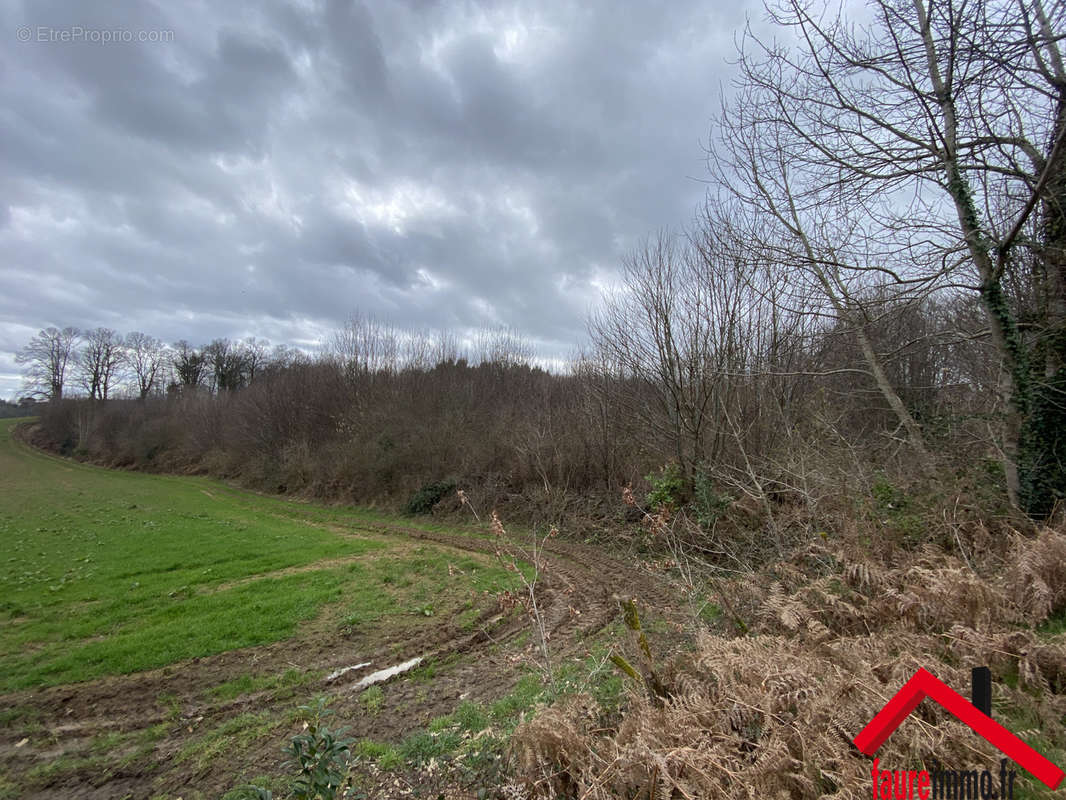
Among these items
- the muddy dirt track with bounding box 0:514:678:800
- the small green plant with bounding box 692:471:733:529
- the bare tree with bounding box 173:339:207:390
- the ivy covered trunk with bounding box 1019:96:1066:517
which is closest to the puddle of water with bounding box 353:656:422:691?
the muddy dirt track with bounding box 0:514:678:800

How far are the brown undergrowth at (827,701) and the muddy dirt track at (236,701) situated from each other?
1316 millimetres

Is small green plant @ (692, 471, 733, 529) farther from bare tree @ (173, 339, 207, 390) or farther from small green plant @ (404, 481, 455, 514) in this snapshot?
bare tree @ (173, 339, 207, 390)

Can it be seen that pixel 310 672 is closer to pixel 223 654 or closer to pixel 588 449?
pixel 223 654

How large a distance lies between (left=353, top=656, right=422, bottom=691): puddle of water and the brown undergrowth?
125 inches

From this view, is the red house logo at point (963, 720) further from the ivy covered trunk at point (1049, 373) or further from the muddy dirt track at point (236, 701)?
the ivy covered trunk at point (1049, 373)

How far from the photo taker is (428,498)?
18.4 meters

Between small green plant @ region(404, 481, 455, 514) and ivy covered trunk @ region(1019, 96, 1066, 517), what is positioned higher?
ivy covered trunk @ region(1019, 96, 1066, 517)

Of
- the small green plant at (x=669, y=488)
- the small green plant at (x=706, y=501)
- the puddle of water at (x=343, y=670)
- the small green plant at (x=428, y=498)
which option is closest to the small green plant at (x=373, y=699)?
the puddle of water at (x=343, y=670)

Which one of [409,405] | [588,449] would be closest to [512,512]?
[588,449]

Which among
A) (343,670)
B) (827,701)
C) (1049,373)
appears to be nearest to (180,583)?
(343,670)

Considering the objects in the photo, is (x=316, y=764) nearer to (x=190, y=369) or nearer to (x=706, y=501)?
(x=706, y=501)

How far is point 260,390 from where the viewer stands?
115ft

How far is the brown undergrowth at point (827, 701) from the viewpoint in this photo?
80.2 inches

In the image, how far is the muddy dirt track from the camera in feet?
12.9
